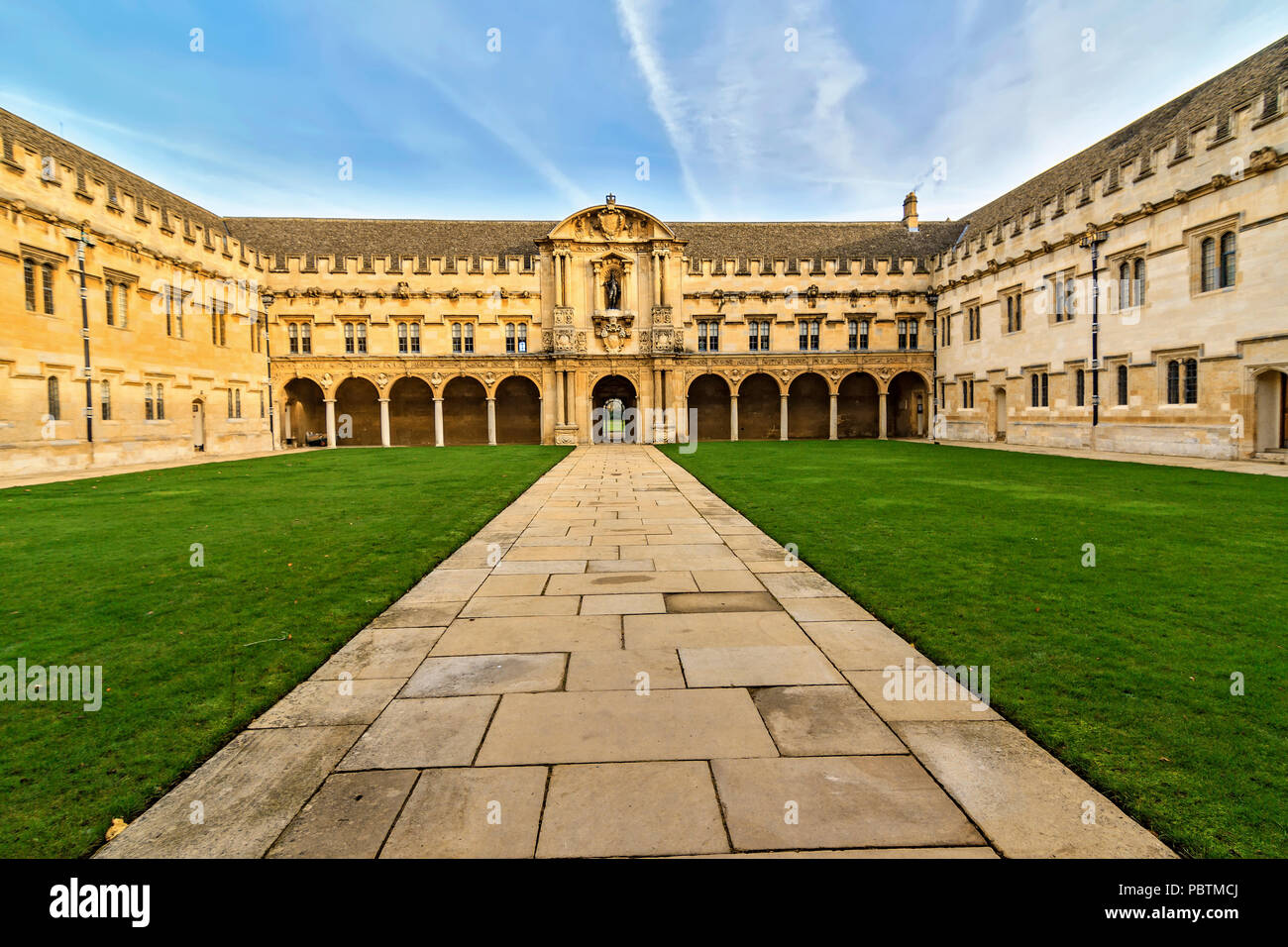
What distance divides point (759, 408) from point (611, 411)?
9.92m

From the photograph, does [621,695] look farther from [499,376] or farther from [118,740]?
[499,376]

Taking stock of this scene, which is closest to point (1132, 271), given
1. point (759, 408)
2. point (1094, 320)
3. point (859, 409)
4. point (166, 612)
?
point (1094, 320)

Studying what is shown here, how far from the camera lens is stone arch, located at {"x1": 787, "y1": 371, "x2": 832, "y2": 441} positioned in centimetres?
4162

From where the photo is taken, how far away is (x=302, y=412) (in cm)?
3897

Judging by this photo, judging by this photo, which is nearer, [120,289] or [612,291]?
[120,289]

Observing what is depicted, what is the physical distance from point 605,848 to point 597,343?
36.7 metres

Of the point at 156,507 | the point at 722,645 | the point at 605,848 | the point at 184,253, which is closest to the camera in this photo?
the point at 605,848

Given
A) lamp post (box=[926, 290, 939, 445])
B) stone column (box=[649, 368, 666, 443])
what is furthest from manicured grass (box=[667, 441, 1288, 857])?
lamp post (box=[926, 290, 939, 445])

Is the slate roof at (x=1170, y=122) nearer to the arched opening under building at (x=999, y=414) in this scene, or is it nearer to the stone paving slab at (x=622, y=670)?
the arched opening under building at (x=999, y=414)

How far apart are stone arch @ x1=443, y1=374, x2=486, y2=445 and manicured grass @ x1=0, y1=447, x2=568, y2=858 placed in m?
27.1

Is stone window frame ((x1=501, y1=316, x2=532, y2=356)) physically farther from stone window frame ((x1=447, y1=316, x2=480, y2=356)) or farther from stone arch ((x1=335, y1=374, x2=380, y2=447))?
stone arch ((x1=335, y1=374, x2=380, y2=447))

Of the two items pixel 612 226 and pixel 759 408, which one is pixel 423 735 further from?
pixel 759 408

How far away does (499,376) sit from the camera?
37844 millimetres
